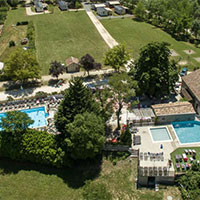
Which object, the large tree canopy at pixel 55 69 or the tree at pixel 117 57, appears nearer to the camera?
the large tree canopy at pixel 55 69

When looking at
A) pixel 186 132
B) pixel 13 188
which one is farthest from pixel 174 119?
pixel 13 188

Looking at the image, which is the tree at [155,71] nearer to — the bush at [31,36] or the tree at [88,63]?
the tree at [88,63]

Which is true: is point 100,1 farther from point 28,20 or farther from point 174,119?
point 174,119

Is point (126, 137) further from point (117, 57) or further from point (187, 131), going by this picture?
point (117, 57)

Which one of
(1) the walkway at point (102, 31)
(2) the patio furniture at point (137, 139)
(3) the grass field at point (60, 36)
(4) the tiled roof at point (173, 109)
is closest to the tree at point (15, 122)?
(2) the patio furniture at point (137, 139)

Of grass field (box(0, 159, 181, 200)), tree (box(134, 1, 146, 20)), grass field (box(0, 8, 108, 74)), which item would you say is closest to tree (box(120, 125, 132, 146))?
grass field (box(0, 159, 181, 200))

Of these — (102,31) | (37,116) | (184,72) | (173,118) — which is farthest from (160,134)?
(102,31)
